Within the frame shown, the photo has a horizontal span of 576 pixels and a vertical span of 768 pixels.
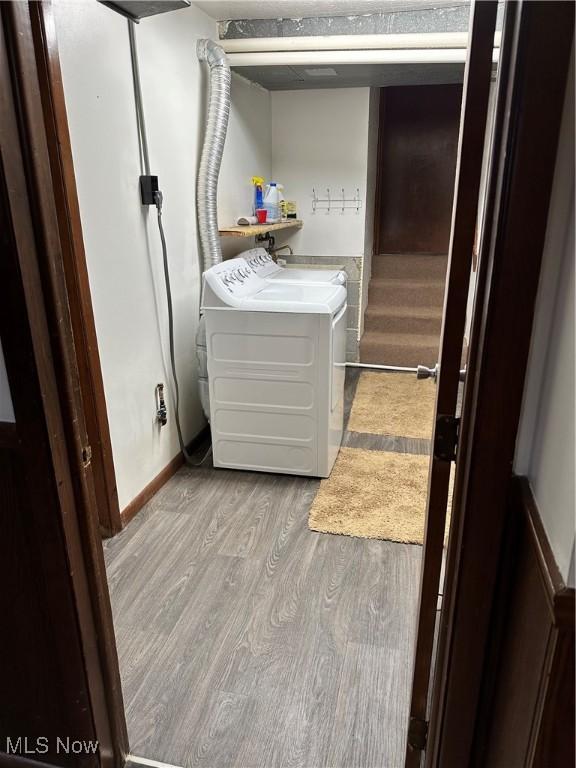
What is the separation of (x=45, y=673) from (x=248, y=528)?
4.02ft

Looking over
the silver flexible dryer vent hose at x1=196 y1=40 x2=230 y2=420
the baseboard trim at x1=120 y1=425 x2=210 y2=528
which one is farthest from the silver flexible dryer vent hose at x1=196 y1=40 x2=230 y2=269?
the baseboard trim at x1=120 y1=425 x2=210 y2=528

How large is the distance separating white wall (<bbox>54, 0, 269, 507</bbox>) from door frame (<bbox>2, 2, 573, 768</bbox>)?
3.70 feet

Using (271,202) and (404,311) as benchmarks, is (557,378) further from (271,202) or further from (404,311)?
(404,311)

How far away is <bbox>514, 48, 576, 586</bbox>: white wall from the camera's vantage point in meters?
0.66

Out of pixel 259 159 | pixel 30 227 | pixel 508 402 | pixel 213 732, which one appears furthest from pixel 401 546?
pixel 259 159

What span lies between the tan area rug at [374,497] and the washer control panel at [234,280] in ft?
3.43

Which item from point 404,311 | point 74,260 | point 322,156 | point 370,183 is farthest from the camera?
point 404,311

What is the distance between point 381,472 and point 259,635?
49.2 inches

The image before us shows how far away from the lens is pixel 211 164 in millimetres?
2850

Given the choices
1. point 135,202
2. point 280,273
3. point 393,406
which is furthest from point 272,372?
point 393,406

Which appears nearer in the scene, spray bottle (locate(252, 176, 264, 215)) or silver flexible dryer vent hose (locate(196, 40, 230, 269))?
silver flexible dryer vent hose (locate(196, 40, 230, 269))

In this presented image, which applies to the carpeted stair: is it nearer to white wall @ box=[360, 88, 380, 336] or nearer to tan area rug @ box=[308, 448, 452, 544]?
white wall @ box=[360, 88, 380, 336]

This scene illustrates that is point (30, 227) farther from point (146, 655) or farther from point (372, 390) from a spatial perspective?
point (372, 390)

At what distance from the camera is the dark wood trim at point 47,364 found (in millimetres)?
888
